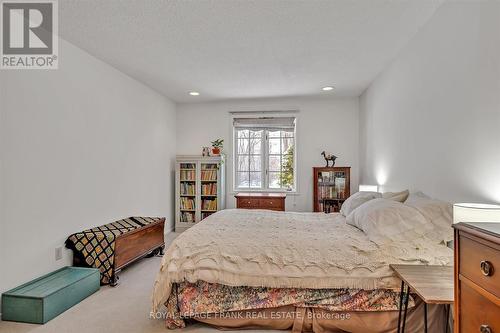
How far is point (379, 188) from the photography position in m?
3.80

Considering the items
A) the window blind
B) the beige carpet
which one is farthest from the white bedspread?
the window blind

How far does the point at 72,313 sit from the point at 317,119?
454cm

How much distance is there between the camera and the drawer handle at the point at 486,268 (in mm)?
979

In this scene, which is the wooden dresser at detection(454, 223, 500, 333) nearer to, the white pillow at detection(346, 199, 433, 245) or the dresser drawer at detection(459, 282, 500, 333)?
the dresser drawer at detection(459, 282, 500, 333)

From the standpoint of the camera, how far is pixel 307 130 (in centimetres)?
529

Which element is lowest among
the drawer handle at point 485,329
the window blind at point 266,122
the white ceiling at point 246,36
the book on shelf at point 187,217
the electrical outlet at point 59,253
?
the book on shelf at point 187,217

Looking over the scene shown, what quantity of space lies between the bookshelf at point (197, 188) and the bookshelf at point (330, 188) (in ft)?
5.72

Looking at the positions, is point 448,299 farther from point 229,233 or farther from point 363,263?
point 229,233

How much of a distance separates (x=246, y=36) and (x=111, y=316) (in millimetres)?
2762

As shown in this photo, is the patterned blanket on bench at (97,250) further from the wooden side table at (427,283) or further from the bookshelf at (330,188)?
the bookshelf at (330,188)

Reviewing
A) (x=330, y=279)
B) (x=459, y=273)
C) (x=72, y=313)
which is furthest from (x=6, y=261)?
(x=459, y=273)

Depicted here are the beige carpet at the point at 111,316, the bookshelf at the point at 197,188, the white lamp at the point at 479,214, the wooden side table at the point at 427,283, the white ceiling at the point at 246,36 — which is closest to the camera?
the white lamp at the point at 479,214

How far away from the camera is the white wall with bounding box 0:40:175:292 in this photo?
2.33 meters

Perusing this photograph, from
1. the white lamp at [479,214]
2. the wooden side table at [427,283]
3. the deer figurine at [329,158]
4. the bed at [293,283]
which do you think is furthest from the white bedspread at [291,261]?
the deer figurine at [329,158]
